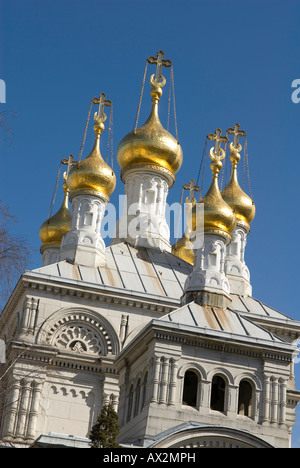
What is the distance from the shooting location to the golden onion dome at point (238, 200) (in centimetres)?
3428

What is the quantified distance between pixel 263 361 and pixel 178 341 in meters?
2.19

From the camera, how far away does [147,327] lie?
2280cm

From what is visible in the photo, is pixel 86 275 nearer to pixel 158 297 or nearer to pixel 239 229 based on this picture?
pixel 158 297

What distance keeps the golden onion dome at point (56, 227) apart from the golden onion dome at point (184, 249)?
455cm

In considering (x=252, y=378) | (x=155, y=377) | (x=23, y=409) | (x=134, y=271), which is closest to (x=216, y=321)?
(x=252, y=378)

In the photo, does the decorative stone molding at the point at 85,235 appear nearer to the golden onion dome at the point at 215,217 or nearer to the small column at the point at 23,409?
the golden onion dome at the point at 215,217

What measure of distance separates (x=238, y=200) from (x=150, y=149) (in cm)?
399

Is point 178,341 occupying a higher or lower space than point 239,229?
lower

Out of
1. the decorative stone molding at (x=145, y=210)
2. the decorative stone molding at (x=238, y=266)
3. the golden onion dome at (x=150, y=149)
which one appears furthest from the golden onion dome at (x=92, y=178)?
the decorative stone molding at (x=238, y=266)

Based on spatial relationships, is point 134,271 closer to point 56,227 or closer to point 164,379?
point 56,227

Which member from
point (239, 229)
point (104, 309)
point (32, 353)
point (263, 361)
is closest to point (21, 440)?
point (32, 353)

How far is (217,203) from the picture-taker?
27547 mm
